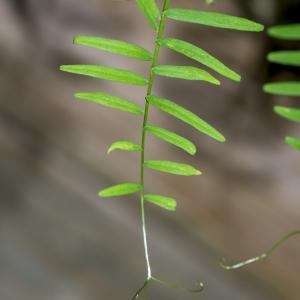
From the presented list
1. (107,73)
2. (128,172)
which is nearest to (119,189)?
(107,73)

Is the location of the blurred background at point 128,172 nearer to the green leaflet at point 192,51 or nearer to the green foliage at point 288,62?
the green foliage at point 288,62

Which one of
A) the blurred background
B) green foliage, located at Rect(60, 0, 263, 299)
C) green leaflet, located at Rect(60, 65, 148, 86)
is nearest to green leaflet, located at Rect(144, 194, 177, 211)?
green foliage, located at Rect(60, 0, 263, 299)

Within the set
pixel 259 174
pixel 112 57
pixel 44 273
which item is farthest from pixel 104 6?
pixel 44 273

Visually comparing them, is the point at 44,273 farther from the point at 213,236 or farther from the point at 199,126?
the point at 199,126

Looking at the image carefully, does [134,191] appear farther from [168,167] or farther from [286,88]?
→ [286,88]

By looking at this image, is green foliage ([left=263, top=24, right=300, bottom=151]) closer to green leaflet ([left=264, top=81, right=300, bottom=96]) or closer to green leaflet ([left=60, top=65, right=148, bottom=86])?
green leaflet ([left=264, top=81, right=300, bottom=96])

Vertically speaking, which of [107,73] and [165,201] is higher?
[107,73]

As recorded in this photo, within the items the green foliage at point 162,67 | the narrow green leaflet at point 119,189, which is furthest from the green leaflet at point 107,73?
the narrow green leaflet at point 119,189
